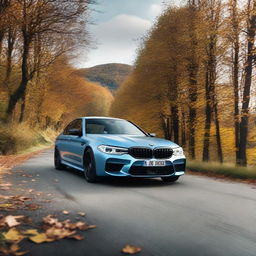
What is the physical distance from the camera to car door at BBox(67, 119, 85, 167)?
9195mm

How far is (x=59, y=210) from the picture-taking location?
528 cm

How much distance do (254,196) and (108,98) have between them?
303ft

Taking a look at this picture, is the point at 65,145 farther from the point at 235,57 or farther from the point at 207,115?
the point at 235,57

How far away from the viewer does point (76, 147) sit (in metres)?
9.57

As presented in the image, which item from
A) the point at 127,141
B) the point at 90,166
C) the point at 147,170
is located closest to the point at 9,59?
the point at 90,166

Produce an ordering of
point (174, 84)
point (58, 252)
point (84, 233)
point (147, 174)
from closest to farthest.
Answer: point (58, 252) < point (84, 233) < point (147, 174) < point (174, 84)

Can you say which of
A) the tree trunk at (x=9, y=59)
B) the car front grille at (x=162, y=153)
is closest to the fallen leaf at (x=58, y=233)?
the car front grille at (x=162, y=153)

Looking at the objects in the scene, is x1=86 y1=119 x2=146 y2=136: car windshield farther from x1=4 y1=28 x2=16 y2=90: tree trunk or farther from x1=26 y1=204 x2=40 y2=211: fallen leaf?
x1=4 y1=28 x2=16 y2=90: tree trunk

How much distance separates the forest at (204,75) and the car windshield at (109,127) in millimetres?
7795

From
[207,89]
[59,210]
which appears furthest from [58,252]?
[207,89]

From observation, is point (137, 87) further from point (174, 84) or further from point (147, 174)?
point (147, 174)

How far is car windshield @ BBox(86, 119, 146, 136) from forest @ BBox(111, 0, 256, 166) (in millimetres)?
Answer: 7795

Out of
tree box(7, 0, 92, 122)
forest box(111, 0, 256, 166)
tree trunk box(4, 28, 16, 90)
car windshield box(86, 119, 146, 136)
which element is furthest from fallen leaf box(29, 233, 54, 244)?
tree trunk box(4, 28, 16, 90)

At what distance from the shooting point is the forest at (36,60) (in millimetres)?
19781
